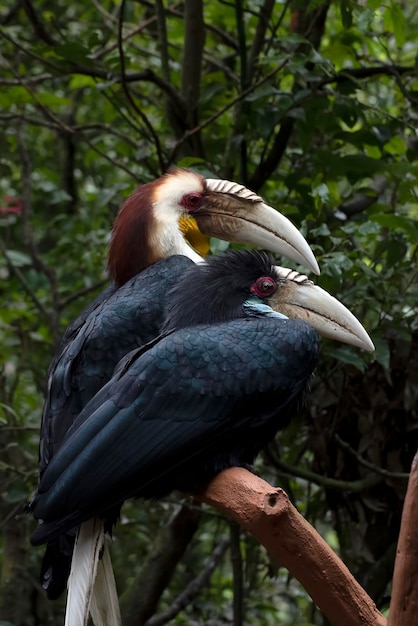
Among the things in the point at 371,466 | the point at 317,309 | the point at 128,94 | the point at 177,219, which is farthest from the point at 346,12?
the point at 371,466

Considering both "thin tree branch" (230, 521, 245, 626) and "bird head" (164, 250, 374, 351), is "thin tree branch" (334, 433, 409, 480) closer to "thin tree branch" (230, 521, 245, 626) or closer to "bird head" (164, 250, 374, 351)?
"thin tree branch" (230, 521, 245, 626)

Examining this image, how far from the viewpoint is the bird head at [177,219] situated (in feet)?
8.81

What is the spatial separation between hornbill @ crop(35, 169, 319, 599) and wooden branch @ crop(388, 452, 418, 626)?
92 cm

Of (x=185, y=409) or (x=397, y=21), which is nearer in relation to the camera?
(x=185, y=409)

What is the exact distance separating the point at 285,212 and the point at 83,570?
4.70 feet

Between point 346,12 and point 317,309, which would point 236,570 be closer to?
point 317,309

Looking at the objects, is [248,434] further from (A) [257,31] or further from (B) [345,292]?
(A) [257,31]

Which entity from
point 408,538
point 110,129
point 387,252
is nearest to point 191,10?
point 110,129

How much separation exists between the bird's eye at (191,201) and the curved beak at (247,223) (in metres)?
0.02

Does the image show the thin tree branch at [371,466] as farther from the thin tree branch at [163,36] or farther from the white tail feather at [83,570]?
the thin tree branch at [163,36]

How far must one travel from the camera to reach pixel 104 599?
88.8 inches

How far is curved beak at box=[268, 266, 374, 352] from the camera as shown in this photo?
88.6 inches

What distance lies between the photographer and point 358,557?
3.29m

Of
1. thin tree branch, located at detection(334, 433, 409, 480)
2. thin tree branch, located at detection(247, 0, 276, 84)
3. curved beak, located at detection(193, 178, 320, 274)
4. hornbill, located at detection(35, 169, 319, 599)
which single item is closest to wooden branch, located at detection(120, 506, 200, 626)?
thin tree branch, located at detection(334, 433, 409, 480)
